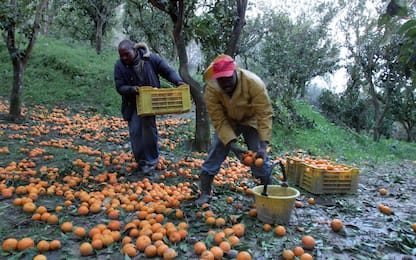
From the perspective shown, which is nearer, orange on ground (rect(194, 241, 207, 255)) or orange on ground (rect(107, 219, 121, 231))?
orange on ground (rect(194, 241, 207, 255))

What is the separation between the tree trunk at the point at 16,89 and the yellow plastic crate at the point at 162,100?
464 centimetres

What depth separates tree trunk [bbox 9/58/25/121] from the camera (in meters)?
7.78

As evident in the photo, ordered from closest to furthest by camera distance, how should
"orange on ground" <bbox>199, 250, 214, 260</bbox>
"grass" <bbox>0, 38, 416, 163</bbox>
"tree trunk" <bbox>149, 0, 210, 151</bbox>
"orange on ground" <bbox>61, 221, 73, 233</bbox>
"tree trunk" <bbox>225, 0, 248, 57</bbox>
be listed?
"orange on ground" <bbox>199, 250, 214, 260</bbox>, "orange on ground" <bbox>61, 221, 73, 233</bbox>, "tree trunk" <bbox>149, 0, 210, 151</bbox>, "tree trunk" <bbox>225, 0, 248, 57</bbox>, "grass" <bbox>0, 38, 416, 163</bbox>

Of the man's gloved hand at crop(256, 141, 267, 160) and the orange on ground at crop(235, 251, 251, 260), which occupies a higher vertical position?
the man's gloved hand at crop(256, 141, 267, 160)

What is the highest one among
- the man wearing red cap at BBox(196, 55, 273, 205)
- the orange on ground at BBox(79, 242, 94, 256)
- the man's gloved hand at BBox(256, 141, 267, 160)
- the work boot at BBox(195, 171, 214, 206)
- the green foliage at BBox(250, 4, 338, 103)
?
the green foliage at BBox(250, 4, 338, 103)

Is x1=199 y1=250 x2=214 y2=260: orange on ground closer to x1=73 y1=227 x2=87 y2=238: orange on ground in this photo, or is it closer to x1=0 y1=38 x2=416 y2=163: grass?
x1=73 y1=227 x2=87 y2=238: orange on ground

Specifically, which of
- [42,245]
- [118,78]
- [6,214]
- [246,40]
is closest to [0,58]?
[246,40]

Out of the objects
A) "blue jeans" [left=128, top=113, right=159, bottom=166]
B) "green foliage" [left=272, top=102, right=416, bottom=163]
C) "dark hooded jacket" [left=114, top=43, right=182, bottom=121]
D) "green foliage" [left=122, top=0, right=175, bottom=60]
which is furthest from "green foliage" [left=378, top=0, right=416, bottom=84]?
"green foliage" [left=122, top=0, right=175, bottom=60]

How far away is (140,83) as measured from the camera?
4.76m

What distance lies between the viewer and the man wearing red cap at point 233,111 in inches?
130

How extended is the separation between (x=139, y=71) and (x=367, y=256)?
3319mm

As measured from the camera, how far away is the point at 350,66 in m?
16.8

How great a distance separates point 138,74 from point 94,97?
7.77 metres

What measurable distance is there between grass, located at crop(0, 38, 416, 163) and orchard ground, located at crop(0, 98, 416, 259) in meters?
3.13
